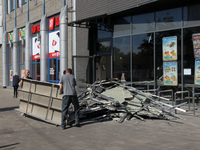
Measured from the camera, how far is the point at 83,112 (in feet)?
28.3

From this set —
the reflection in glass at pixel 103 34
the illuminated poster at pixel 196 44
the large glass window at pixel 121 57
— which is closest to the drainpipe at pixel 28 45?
the reflection in glass at pixel 103 34

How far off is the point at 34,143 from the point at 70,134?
1.12 m

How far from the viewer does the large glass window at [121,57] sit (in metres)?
13.6

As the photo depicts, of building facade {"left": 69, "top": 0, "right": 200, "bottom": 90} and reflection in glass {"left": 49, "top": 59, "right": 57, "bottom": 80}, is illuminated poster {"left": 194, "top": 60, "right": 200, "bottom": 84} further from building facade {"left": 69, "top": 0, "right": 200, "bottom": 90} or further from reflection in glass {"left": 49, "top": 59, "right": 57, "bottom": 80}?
reflection in glass {"left": 49, "top": 59, "right": 57, "bottom": 80}

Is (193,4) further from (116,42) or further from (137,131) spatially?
(137,131)

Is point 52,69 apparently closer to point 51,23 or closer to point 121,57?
point 51,23

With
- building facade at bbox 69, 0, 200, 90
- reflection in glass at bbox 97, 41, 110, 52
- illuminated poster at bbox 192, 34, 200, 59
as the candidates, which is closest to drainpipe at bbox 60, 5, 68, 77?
building facade at bbox 69, 0, 200, 90

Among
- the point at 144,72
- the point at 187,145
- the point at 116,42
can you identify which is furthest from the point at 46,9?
the point at 187,145

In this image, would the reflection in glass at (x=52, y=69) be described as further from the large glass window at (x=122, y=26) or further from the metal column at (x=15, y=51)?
the metal column at (x=15, y=51)

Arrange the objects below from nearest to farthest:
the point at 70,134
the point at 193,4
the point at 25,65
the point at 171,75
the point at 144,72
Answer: the point at 70,134
the point at 193,4
the point at 171,75
the point at 144,72
the point at 25,65

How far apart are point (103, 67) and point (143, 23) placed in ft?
12.7

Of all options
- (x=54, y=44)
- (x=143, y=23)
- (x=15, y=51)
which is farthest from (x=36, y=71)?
(x=143, y=23)

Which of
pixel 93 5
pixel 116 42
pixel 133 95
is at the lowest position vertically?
pixel 133 95

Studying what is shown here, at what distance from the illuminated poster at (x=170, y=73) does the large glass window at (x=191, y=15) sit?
1949 mm
